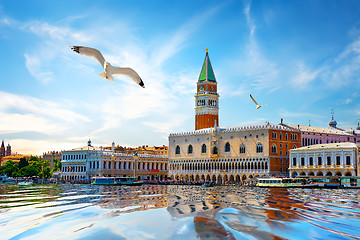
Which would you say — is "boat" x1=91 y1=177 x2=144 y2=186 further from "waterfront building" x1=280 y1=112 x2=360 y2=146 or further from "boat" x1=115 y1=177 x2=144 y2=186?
"waterfront building" x1=280 y1=112 x2=360 y2=146

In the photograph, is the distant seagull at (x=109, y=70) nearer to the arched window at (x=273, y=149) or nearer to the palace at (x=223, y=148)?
the palace at (x=223, y=148)

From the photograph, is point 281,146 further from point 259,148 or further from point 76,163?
point 76,163

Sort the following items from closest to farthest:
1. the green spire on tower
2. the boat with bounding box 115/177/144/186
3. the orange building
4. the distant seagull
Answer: the distant seagull → the boat with bounding box 115/177/144/186 → the orange building → the green spire on tower

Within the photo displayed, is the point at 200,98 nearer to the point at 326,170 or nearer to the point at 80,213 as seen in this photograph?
the point at 326,170

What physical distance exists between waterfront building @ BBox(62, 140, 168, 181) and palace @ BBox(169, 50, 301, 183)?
976 cm

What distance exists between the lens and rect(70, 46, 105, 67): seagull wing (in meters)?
24.0

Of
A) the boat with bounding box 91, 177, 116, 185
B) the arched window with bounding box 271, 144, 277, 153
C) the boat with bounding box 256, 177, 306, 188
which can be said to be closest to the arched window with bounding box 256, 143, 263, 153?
the arched window with bounding box 271, 144, 277, 153

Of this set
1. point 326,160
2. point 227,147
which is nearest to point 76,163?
point 227,147

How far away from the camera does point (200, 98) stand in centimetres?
11344

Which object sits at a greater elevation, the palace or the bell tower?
the bell tower

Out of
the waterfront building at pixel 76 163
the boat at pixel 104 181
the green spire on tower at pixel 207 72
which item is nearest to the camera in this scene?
the boat at pixel 104 181

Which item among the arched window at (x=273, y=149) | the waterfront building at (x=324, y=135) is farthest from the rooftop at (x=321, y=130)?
the arched window at (x=273, y=149)

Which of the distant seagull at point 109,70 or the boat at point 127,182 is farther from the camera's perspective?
the boat at point 127,182

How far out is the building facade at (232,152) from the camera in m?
84.1
